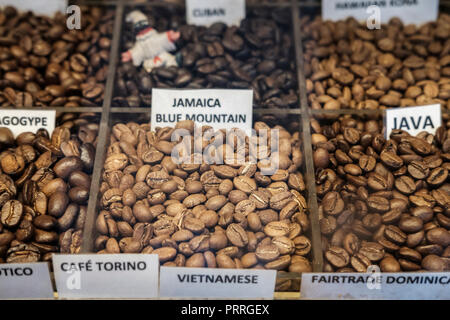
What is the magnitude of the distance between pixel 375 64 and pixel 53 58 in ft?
5.35

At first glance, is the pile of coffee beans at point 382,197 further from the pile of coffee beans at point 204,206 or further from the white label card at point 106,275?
the white label card at point 106,275

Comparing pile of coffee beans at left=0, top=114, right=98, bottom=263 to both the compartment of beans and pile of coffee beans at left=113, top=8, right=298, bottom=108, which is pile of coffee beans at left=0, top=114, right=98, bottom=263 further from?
pile of coffee beans at left=113, top=8, right=298, bottom=108

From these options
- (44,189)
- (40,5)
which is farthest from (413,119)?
(40,5)

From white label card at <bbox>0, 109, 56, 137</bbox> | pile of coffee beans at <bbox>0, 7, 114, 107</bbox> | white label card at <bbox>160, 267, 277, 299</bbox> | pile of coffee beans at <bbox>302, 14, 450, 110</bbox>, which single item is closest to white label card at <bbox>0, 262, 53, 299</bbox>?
white label card at <bbox>160, 267, 277, 299</bbox>

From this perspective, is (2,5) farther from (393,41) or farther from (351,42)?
(393,41)

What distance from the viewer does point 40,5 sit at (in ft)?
7.72

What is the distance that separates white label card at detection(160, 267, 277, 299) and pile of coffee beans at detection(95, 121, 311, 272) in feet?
0.13

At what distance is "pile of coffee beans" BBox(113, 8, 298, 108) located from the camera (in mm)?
1985

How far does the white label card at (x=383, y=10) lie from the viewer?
7.65 feet

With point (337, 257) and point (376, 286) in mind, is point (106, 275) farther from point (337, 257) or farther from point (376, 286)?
point (376, 286)

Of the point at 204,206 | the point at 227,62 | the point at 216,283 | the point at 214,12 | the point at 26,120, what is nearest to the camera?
the point at 216,283

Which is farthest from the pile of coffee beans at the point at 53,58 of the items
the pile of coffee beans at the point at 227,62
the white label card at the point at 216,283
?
the white label card at the point at 216,283

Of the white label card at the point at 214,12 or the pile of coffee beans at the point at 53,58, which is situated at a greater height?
the white label card at the point at 214,12

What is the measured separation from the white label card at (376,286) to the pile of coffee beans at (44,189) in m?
0.82
